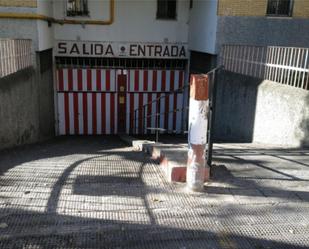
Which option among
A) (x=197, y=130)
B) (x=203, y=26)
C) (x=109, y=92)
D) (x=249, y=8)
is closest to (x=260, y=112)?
(x=249, y=8)

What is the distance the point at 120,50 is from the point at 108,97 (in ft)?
5.79

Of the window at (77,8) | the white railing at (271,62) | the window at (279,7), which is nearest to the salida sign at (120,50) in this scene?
the window at (77,8)

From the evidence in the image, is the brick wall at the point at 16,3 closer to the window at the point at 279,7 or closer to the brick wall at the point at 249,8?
the brick wall at the point at 249,8

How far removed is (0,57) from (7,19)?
2610mm

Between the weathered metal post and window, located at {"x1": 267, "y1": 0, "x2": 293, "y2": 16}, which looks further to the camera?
window, located at {"x1": 267, "y1": 0, "x2": 293, "y2": 16}

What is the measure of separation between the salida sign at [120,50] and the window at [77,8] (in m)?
0.95

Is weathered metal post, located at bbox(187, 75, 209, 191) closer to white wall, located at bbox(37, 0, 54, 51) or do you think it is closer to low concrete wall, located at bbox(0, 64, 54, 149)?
low concrete wall, located at bbox(0, 64, 54, 149)

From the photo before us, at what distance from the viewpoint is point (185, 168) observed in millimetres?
4898

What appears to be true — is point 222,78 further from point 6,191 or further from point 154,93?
point 6,191

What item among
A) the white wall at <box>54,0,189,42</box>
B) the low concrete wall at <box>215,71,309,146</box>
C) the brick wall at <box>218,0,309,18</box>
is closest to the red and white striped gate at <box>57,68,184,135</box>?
the white wall at <box>54,0,189,42</box>

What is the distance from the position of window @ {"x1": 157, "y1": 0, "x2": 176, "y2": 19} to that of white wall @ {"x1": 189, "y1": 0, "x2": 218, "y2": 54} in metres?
0.71

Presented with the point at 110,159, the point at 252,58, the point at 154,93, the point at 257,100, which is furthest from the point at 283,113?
the point at 154,93

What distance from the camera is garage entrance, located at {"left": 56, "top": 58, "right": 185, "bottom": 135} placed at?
13562 millimetres

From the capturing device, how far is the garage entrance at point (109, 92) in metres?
13.6
